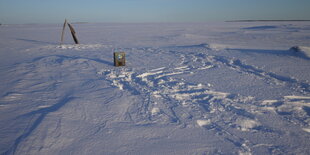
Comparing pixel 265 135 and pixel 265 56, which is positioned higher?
pixel 265 56

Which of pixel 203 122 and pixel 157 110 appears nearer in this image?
pixel 203 122

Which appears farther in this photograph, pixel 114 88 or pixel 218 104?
pixel 114 88

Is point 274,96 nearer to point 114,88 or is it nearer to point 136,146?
point 136,146

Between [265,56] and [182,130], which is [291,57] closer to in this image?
[265,56]

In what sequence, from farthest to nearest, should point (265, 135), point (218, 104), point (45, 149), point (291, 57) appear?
1. point (291, 57)
2. point (218, 104)
3. point (265, 135)
4. point (45, 149)

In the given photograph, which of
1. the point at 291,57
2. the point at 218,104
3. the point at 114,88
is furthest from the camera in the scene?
the point at 291,57

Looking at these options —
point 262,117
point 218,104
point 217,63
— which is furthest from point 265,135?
point 217,63

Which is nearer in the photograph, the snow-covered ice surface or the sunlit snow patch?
the snow-covered ice surface

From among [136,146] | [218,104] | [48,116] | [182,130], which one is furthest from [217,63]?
[48,116]

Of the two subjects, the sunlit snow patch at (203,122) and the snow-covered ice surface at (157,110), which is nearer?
the snow-covered ice surface at (157,110)
